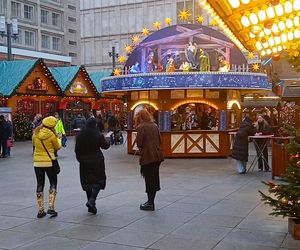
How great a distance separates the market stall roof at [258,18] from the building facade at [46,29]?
49823mm

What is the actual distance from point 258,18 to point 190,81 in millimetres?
7680

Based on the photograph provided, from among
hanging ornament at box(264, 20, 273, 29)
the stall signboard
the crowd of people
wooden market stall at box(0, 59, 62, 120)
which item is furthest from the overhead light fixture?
wooden market stall at box(0, 59, 62, 120)

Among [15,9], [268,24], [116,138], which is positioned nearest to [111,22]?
[15,9]

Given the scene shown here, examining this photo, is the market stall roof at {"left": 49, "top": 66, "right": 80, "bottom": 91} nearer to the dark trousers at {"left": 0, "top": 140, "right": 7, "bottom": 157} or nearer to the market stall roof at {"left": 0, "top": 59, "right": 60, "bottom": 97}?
the market stall roof at {"left": 0, "top": 59, "right": 60, "bottom": 97}

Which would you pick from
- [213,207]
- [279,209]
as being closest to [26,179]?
[213,207]

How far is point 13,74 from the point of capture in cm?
2822

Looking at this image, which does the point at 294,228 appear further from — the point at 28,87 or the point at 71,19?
the point at 71,19

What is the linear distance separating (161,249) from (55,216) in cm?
251

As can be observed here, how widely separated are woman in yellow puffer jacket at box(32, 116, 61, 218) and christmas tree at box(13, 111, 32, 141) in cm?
2008

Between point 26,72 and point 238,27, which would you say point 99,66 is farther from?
point 238,27

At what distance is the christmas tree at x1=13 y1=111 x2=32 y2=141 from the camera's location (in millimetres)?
26938

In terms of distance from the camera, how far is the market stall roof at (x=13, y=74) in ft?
88.4

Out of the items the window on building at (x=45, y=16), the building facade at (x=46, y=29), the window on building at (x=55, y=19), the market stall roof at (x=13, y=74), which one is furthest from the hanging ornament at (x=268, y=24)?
the window on building at (x=55, y=19)

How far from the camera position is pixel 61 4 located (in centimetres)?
7025
